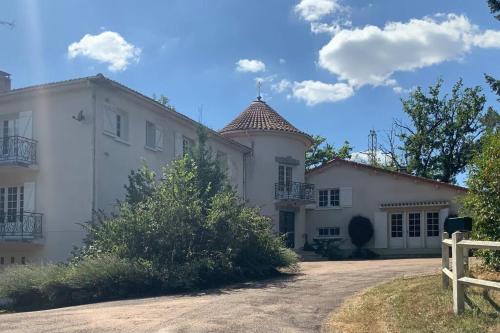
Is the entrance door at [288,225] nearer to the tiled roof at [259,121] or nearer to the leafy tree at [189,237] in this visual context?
the tiled roof at [259,121]

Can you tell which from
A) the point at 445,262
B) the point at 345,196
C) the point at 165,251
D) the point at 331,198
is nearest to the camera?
the point at 445,262

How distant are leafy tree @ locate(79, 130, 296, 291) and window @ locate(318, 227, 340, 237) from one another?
643 inches

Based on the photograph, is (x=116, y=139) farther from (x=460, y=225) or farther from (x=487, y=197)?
(x=460, y=225)

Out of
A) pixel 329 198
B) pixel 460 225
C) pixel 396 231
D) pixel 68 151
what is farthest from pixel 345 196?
pixel 460 225

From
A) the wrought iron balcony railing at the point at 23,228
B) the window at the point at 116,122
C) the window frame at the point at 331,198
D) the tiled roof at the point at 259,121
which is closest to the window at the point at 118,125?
the window at the point at 116,122

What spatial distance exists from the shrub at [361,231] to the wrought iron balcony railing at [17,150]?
18.4 meters

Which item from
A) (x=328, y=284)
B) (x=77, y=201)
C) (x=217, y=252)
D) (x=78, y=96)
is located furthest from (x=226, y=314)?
(x=78, y=96)

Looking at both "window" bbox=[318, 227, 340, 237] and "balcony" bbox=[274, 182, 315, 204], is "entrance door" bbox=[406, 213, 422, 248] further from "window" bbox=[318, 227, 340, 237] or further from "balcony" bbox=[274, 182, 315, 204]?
"balcony" bbox=[274, 182, 315, 204]

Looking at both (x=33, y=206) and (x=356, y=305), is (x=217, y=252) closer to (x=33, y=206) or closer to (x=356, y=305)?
(x=356, y=305)

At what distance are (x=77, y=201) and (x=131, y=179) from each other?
101 inches

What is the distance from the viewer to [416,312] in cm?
857

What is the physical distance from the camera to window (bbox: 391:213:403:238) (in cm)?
3175

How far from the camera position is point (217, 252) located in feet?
50.6

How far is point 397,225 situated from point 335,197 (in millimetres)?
3971
